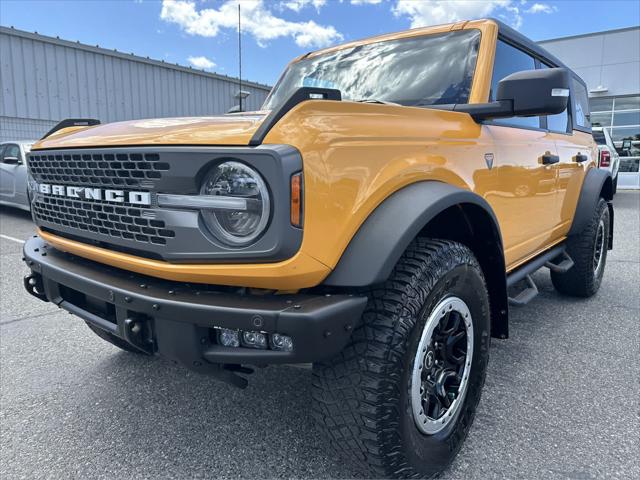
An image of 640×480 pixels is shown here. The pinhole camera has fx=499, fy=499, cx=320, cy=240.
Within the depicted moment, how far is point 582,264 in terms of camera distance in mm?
4074

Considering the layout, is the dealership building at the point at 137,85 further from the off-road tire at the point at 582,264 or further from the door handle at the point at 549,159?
the door handle at the point at 549,159

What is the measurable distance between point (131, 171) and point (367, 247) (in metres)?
0.84

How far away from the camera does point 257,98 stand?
58.9 ft

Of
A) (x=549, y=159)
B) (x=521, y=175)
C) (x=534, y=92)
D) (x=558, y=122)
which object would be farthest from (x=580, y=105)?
(x=534, y=92)

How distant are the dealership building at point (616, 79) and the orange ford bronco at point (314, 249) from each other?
17239 millimetres

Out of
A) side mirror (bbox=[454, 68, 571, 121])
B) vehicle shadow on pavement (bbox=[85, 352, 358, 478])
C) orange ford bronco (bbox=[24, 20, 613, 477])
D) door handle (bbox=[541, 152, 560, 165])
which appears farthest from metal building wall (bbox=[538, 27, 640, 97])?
vehicle shadow on pavement (bbox=[85, 352, 358, 478])

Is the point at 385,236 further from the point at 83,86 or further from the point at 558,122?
the point at 83,86

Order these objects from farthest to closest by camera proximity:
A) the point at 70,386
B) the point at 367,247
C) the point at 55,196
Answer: the point at 70,386
the point at 55,196
the point at 367,247

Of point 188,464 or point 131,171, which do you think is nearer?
point 131,171

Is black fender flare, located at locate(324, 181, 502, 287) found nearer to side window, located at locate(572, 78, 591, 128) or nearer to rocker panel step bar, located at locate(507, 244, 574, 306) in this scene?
rocker panel step bar, located at locate(507, 244, 574, 306)

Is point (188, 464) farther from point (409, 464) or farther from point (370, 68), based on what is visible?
point (370, 68)

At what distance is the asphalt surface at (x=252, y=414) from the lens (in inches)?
79.7

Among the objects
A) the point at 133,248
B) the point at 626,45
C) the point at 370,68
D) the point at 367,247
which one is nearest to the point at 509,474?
the point at 367,247

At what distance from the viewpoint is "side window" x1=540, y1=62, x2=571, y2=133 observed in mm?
3459
